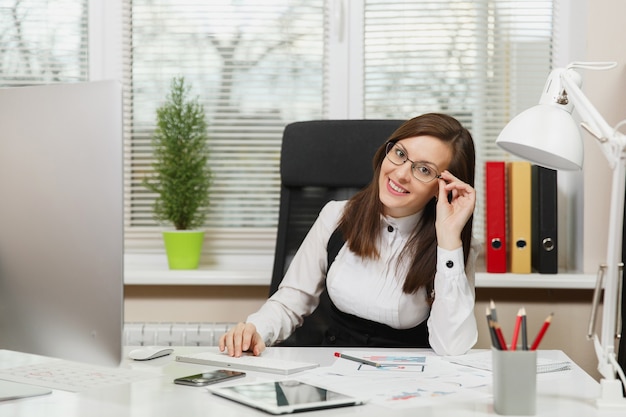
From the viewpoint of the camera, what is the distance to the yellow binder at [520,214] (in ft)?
7.43

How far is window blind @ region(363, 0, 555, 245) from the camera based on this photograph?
100 inches

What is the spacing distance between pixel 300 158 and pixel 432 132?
1.48ft

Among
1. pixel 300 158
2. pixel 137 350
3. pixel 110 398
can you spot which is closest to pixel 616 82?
pixel 300 158

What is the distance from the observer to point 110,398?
111 centimetres

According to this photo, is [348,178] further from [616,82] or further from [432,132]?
[616,82]

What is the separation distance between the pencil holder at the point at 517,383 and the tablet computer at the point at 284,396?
0.20 meters

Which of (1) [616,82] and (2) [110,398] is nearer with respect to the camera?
(2) [110,398]

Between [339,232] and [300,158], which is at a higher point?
[300,158]

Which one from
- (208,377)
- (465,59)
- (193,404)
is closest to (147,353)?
(208,377)

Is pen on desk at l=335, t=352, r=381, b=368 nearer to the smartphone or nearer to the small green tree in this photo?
the smartphone

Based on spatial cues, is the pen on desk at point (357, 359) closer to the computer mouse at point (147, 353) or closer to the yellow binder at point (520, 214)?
the computer mouse at point (147, 353)

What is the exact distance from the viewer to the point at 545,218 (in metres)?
2.24

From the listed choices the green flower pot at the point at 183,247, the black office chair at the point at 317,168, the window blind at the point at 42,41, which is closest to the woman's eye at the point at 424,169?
the black office chair at the point at 317,168

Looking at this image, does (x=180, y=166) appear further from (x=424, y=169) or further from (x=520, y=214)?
(x=520, y=214)
